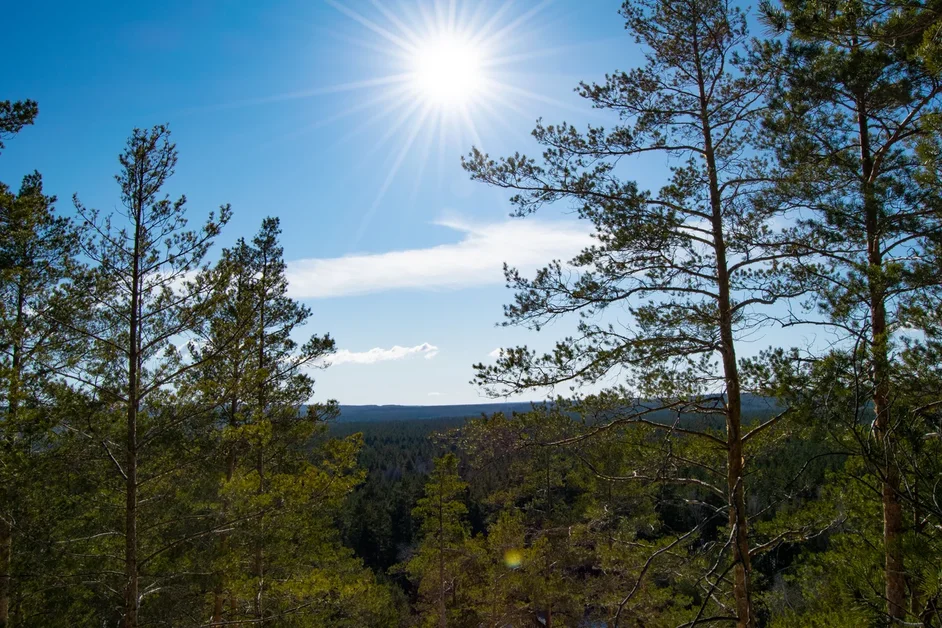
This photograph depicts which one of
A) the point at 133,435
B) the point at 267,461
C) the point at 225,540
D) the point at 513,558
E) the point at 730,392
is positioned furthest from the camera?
the point at 513,558

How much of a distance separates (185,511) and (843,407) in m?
12.0

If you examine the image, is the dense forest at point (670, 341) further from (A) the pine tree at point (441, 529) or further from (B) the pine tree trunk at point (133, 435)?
(A) the pine tree at point (441, 529)

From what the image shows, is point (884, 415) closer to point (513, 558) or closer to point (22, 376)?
point (22, 376)

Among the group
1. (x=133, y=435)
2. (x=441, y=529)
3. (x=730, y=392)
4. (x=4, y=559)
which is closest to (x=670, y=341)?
(x=730, y=392)

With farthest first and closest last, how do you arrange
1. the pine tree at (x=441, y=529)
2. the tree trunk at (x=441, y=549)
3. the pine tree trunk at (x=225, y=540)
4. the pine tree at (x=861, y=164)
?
1. the pine tree at (x=441, y=529)
2. the tree trunk at (x=441, y=549)
3. the pine tree trunk at (x=225, y=540)
4. the pine tree at (x=861, y=164)

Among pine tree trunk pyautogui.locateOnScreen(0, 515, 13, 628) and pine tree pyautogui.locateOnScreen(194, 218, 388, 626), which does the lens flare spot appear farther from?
pine tree trunk pyautogui.locateOnScreen(0, 515, 13, 628)

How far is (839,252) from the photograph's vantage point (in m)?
6.10

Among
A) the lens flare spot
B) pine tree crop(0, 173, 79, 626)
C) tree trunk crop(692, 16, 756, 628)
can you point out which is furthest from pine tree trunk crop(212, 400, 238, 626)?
the lens flare spot

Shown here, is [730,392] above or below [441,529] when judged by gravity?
above

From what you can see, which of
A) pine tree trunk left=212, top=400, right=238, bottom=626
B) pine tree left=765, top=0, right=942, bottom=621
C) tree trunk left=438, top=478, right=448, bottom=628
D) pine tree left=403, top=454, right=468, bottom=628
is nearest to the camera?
pine tree left=765, top=0, right=942, bottom=621

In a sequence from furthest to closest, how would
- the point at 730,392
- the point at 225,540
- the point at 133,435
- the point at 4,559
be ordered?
the point at 225,540 → the point at 4,559 → the point at 133,435 → the point at 730,392

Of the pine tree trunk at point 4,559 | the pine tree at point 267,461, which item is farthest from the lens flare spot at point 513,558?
the pine tree trunk at point 4,559

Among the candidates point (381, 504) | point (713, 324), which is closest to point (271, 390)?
point (713, 324)

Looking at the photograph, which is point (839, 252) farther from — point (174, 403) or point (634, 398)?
point (174, 403)
